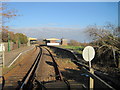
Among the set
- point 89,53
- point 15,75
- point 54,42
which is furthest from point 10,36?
point 54,42

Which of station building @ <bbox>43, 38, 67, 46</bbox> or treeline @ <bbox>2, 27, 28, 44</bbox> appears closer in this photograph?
treeline @ <bbox>2, 27, 28, 44</bbox>

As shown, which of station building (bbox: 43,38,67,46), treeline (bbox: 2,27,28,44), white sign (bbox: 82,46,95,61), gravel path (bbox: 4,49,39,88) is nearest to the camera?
white sign (bbox: 82,46,95,61)

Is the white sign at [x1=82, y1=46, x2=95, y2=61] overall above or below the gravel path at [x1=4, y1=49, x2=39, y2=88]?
above

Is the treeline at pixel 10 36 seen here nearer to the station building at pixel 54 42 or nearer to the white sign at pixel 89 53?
the white sign at pixel 89 53

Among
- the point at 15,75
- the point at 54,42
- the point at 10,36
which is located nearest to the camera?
the point at 15,75

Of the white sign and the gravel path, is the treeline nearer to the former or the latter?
the gravel path

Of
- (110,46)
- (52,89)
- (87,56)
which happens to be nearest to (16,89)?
(52,89)

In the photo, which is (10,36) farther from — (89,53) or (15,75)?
(89,53)

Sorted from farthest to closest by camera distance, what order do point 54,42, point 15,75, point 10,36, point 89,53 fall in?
1. point 54,42
2. point 10,36
3. point 15,75
4. point 89,53

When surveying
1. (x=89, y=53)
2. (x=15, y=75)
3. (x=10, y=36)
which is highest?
(x=10, y=36)

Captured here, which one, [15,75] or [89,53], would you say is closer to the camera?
[89,53]

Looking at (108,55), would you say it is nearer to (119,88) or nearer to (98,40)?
(98,40)

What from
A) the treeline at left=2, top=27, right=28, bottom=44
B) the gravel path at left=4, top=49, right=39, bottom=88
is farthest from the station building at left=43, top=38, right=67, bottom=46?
the gravel path at left=4, top=49, right=39, bottom=88

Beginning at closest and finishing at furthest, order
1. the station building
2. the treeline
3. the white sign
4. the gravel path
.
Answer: the white sign < the gravel path < the treeline < the station building
